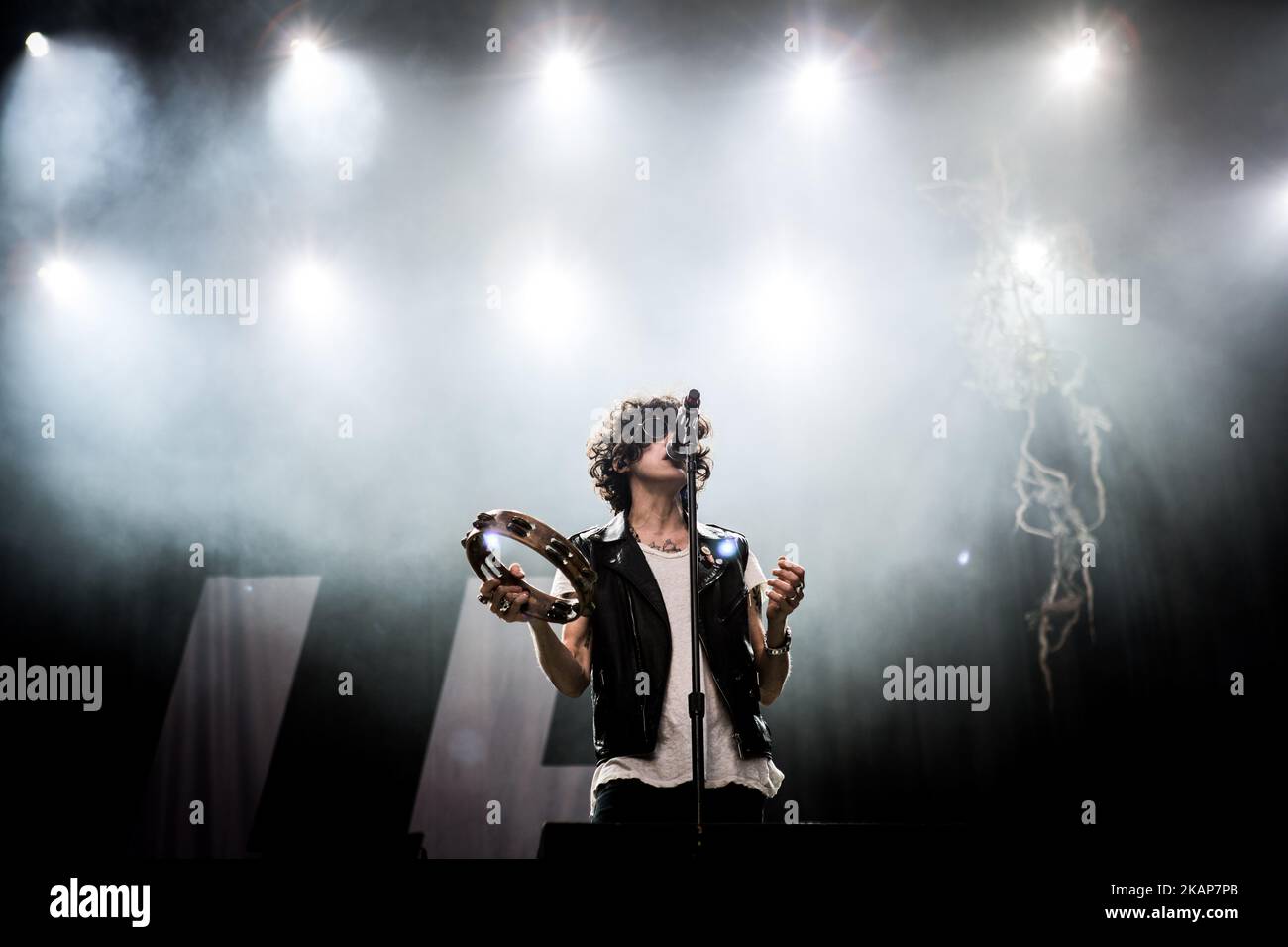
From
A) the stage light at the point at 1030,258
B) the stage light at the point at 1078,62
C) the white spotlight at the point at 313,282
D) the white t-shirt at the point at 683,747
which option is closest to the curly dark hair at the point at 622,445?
the white t-shirt at the point at 683,747

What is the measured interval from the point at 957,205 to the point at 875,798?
2.84 meters

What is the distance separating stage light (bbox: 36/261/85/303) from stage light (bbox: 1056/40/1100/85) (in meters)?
4.92

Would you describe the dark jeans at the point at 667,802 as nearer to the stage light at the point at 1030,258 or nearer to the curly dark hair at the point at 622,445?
the curly dark hair at the point at 622,445

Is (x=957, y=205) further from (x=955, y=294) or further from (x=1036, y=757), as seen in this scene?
(x=1036, y=757)

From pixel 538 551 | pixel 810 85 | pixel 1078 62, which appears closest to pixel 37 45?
pixel 810 85

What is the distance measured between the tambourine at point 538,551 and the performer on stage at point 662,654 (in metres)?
0.14

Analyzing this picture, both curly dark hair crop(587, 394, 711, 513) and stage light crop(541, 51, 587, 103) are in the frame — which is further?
stage light crop(541, 51, 587, 103)

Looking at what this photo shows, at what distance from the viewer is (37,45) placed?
4.79 m

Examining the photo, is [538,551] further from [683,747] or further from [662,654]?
[683,747]

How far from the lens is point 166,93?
4.78m

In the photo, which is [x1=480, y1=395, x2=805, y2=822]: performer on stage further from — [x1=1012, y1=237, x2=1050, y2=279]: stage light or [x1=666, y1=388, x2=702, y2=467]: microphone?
[x1=1012, y1=237, x2=1050, y2=279]: stage light

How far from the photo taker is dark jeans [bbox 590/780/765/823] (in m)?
2.47

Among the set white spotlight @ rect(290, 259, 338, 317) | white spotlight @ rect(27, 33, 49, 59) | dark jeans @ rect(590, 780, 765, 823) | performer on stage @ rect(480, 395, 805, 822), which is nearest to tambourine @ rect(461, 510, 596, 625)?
performer on stage @ rect(480, 395, 805, 822)
